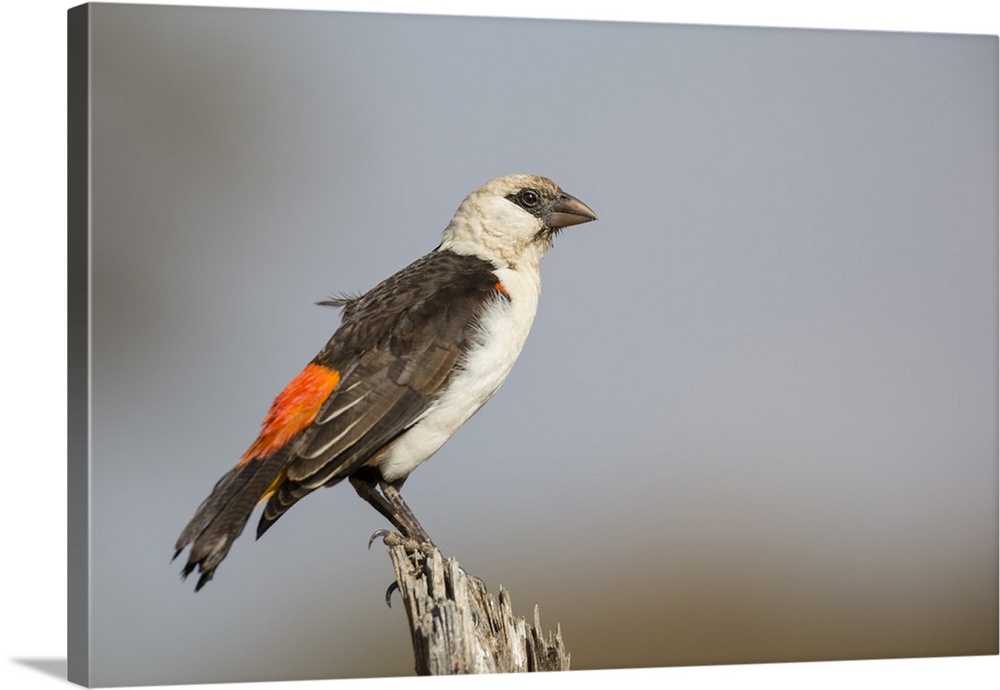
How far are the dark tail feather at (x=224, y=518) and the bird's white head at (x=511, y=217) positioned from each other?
137cm

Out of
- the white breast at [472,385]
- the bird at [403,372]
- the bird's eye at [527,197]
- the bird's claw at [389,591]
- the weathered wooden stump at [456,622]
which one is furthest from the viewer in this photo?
the bird's eye at [527,197]

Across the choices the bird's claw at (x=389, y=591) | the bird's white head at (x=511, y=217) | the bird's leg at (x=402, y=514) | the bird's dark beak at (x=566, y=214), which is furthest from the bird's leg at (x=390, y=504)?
the bird's dark beak at (x=566, y=214)

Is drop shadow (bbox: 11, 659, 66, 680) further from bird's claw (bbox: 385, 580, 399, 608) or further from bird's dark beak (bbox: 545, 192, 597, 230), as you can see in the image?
bird's dark beak (bbox: 545, 192, 597, 230)

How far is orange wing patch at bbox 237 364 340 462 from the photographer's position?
22.9ft

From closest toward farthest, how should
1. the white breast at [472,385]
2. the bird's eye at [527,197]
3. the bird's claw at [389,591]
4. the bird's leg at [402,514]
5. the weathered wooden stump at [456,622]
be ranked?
the weathered wooden stump at [456,622] → the white breast at [472,385] → the bird's leg at [402,514] → the bird's claw at [389,591] → the bird's eye at [527,197]

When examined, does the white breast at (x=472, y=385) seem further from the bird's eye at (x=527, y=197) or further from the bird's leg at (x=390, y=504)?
the bird's eye at (x=527, y=197)

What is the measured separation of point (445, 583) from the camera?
6.81 meters

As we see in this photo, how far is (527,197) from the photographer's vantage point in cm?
758

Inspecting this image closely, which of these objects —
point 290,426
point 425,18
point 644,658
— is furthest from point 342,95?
point 644,658

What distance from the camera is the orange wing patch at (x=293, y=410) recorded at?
6.98m

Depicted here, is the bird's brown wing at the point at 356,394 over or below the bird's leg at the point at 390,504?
over

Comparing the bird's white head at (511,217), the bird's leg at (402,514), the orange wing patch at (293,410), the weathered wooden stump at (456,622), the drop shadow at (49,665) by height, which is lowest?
the drop shadow at (49,665)

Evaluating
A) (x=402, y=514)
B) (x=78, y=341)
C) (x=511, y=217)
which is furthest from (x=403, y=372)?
(x=78, y=341)

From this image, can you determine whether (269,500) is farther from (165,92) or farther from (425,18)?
(425,18)
